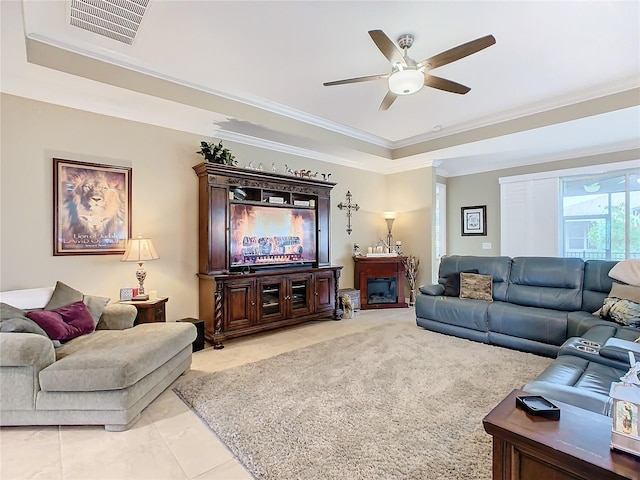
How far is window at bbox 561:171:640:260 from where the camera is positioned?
5.11m

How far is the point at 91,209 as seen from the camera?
3432mm

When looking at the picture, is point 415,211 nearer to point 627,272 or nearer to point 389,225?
point 389,225

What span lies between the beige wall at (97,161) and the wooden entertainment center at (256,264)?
0.26m

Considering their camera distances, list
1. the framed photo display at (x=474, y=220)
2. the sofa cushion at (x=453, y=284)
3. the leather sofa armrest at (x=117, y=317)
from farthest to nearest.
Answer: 1. the framed photo display at (x=474, y=220)
2. the sofa cushion at (x=453, y=284)
3. the leather sofa armrest at (x=117, y=317)

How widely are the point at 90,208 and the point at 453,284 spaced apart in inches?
178

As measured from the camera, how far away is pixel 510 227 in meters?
6.25

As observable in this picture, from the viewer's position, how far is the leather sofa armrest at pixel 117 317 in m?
3.02

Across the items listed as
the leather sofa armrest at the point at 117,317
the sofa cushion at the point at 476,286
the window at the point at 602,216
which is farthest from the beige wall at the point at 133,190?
the sofa cushion at the point at 476,286

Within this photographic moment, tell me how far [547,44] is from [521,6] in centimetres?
69

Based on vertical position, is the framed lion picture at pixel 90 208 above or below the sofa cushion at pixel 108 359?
above

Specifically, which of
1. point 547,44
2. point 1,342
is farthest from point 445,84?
point 1,342

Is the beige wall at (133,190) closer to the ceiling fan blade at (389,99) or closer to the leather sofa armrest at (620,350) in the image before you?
the ceiling fan blade at (389,99)

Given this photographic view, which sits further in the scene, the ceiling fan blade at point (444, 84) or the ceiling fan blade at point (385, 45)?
the ceiling fan blade at point (444, 84)

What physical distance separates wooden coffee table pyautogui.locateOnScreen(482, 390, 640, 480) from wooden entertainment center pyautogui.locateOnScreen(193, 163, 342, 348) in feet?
10.4
